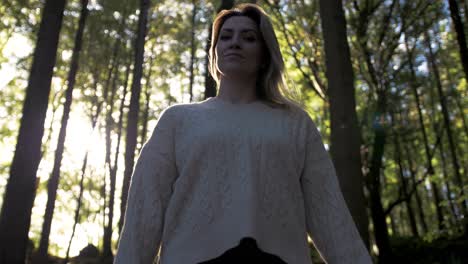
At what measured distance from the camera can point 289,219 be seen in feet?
6.05

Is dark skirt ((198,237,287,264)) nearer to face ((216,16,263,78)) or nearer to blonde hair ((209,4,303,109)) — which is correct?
blonde hair ((209,4,303,109))

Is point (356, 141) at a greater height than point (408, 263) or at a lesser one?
greater

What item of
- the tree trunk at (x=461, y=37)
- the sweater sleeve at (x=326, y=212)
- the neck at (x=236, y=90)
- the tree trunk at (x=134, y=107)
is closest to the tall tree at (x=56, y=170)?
the tree trunk at (x=134, y=107)

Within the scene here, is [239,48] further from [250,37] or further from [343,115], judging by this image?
[343,115]

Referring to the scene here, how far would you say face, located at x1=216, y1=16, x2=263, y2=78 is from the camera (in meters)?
2.11

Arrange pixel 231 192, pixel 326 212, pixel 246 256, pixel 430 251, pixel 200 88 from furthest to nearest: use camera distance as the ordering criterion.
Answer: pixel 200 88 < pixel 430 251 < pixel 326 212 < pixel 231 192 < pixel 246 256

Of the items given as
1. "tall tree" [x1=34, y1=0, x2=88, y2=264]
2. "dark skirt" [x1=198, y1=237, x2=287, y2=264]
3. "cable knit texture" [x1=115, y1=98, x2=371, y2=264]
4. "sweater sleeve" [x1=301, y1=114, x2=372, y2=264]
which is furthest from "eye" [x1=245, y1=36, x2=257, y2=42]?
"tall tree" [x1=34, y1=0, x2=88, y2=264]

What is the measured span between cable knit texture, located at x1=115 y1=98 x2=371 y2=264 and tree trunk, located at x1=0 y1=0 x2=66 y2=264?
5.33 m

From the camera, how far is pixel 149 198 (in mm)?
1836

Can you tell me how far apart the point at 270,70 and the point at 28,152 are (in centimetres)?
551

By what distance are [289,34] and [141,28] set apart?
12.3ft

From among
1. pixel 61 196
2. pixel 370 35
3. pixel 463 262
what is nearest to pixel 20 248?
pixel 463 262

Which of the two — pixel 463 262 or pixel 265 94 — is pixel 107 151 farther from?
pixel 265 94

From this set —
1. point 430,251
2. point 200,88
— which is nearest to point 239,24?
point 430,251
